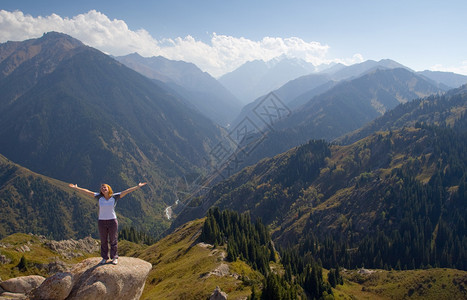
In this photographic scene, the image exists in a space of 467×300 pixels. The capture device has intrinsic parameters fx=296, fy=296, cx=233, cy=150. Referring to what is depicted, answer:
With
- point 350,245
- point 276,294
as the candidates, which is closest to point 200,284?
point 276,294

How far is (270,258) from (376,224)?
116 metres

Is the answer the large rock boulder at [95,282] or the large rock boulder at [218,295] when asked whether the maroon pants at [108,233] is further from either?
the large rock boulder at [218,295]

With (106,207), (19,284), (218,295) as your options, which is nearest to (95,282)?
(106,207)

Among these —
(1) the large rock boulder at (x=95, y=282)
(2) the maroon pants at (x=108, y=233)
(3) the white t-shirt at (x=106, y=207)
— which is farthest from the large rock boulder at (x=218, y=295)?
(3) the white t-shirt at (x=106, y=207)

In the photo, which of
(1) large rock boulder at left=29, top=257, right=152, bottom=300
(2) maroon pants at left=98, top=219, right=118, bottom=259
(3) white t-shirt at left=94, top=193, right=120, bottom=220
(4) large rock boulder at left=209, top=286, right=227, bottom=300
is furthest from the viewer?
(4) large rock boulder at left=209, top=286, right=227, bottom=300

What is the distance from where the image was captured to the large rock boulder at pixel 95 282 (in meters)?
24.3

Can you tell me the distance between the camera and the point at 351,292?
112 metres

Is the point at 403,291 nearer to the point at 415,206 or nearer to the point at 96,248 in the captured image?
the point at 415,206

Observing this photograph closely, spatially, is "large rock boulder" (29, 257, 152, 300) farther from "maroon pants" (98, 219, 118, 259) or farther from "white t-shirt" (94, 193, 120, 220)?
"white t-shirt" (94, 193, 120, 220)

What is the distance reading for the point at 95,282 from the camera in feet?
→ 81.4

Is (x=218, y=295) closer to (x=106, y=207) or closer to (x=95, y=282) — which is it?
(x=95, y=282)

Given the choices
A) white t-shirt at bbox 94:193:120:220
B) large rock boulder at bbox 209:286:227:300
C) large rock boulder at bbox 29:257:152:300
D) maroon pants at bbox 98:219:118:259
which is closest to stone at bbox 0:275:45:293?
large rock boulder at bbox 29:257:152:300

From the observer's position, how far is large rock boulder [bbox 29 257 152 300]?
24266mm

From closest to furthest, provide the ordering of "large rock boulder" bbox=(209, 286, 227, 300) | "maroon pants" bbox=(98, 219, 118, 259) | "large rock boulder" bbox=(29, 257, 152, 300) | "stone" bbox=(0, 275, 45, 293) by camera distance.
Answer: "large rock boulder" bbox=(29, 257, 152, 300)
"maroon pants" bbox=(98, 219, 118, 259)
"stone" bbox=(0, 275, 45, 293)
"large rock boulder" bbox=(209, 286, 227, 300)
